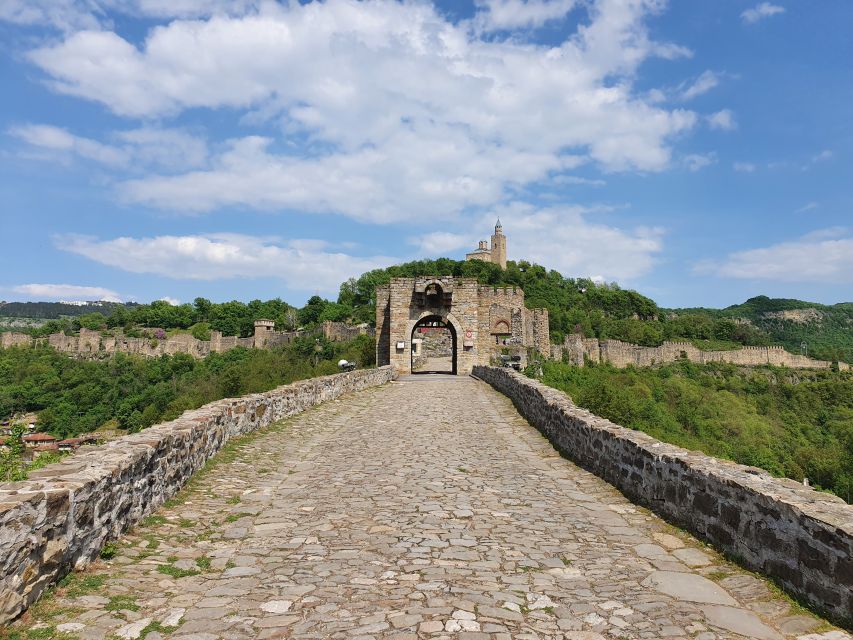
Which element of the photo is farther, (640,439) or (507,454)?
(507,454)

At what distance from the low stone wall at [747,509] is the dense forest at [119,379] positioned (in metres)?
23.6

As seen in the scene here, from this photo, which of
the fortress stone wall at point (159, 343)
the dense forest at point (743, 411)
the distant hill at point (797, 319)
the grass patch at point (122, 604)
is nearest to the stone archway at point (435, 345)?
the dense forest at point (743, 411)

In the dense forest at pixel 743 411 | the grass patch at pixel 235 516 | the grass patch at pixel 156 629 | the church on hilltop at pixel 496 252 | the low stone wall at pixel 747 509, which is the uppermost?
the church on hilltop at pixel 496 252

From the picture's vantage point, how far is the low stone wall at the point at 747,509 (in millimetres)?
3102

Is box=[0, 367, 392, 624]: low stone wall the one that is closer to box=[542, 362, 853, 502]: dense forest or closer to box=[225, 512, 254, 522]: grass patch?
box=[225, 512, 254, 522]: grass patch

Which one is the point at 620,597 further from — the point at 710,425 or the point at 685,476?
the point at 710,425

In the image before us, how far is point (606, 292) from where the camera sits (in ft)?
308

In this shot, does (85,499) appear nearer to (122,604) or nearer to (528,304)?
(122,604)

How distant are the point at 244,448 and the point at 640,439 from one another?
5327 millimetres

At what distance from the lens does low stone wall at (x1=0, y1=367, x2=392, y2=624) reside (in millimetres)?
2996

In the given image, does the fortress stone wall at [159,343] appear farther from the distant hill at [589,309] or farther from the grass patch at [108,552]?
the grass patch at [108,552]

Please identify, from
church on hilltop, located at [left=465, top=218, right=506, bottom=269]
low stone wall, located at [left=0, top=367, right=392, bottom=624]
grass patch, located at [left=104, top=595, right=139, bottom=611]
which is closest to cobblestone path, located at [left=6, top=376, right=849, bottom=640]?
grass patch, located at [left=104, top=595, right=139, bottom=611]

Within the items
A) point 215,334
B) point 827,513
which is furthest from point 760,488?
point 215,334

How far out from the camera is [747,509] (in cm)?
394
